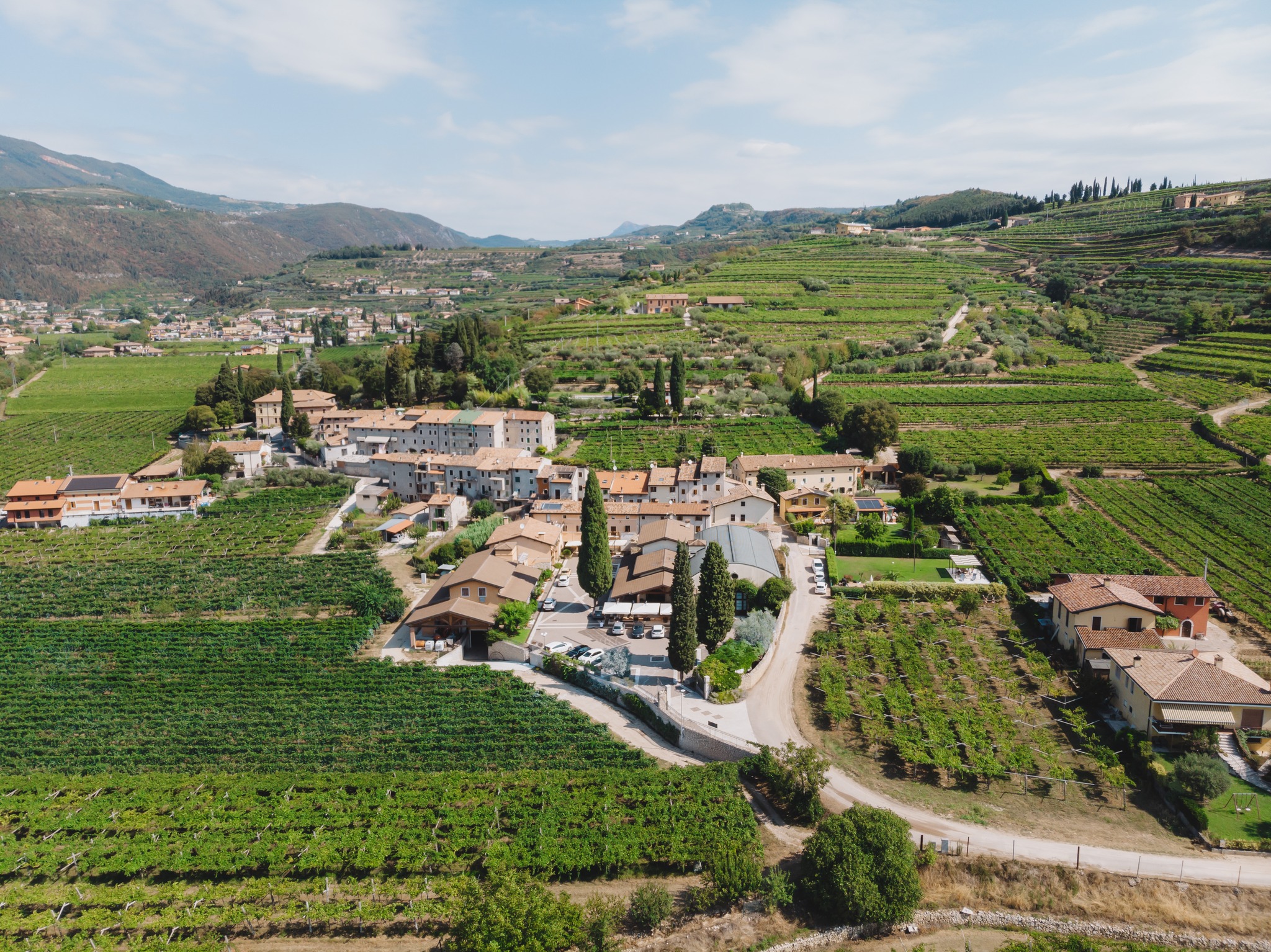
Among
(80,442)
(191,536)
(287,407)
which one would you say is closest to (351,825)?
(191,536)

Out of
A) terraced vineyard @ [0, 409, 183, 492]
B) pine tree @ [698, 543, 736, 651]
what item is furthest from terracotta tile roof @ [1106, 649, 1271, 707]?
terraced vineyard @ [0, 409, 183, 492]

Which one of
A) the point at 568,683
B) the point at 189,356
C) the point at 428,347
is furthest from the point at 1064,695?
the point at 189,356

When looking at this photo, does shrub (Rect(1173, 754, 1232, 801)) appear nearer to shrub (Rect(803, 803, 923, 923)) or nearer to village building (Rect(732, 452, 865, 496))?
shrub (Rect(803, 803, 923, 923))

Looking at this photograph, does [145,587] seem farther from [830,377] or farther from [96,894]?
[830,377]

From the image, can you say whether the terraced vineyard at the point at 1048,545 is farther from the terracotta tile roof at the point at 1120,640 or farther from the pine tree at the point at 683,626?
the pine tree at the point at 683,626

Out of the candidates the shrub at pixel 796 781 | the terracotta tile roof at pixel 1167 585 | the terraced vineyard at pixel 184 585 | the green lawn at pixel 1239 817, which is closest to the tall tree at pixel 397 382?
the terraced vineyard at pixel 184 585

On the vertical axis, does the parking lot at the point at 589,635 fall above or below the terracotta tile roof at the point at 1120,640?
below

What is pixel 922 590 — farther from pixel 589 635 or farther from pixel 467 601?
pixel 467 601
